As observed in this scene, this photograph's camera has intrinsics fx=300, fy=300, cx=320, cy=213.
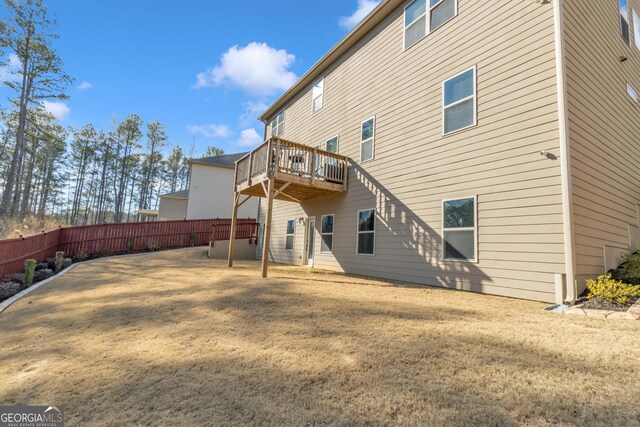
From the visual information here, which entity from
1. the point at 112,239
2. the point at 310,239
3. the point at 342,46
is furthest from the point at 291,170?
the point at 112,239

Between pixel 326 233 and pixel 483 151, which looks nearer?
pixel 483 151

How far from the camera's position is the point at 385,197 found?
834cm

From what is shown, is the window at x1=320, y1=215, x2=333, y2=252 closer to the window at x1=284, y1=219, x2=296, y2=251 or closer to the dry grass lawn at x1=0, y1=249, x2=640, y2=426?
the window at x1=284, y1=219, x2=296, y2=251

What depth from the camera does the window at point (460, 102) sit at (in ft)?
21.2

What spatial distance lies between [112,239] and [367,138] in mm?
12086

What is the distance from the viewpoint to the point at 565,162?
4.91 m

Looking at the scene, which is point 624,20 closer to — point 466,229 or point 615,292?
point 466,229

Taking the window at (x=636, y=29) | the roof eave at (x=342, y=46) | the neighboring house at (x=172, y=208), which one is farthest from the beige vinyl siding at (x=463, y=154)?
the neighboring house at (x=172, y=208)

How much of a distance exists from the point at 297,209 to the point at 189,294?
731 cm

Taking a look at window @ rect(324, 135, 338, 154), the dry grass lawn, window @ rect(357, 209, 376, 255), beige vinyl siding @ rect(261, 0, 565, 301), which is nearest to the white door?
beige vinyl siding @ rect(261, 0, 565, 301)

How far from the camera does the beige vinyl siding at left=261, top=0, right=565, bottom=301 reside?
5266mm

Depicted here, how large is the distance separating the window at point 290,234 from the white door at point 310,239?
3.58ft

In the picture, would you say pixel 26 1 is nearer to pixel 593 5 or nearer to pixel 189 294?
pixel 189 294

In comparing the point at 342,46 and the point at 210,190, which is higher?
the point at 342,46
